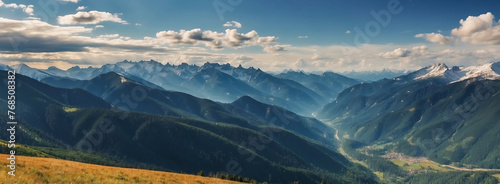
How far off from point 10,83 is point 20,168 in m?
34.3

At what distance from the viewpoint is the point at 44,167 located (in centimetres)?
3869

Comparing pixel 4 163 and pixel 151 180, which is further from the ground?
pixel 4 163

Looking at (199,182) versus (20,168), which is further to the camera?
(199,182)

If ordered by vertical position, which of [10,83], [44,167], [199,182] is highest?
[10,83]

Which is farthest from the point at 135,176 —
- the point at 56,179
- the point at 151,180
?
the point at 56,179

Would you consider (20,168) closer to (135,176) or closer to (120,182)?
(120,182)

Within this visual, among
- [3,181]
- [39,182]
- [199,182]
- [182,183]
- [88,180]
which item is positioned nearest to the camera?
[3,181]

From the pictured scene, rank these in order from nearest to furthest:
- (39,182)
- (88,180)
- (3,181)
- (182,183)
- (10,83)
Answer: (3,181) → (39,182) → (88,180) → (182,183) → (10,83)

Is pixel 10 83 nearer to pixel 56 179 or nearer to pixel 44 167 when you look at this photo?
pixel 44 167

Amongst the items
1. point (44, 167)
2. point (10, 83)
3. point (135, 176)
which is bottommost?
point (135, 176)

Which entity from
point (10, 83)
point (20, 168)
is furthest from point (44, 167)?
point (10, 83)

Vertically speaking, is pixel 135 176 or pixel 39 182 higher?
pixel 39 182

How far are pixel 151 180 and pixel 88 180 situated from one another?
1152cm

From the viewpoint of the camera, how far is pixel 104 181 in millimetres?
36094
